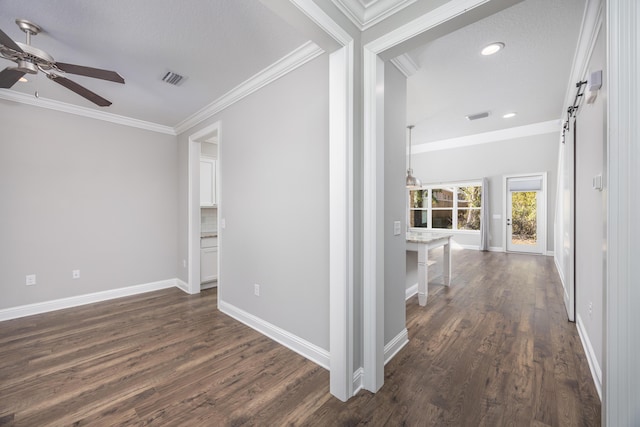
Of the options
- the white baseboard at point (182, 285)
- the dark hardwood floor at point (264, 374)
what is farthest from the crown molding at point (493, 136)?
the white baseboard at point (182, 285)

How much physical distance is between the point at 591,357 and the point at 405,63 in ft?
9.20

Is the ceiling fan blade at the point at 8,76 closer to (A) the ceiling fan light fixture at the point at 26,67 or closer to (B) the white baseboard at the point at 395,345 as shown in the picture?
(A) the ceiling fan light fixture at the point at 26,67

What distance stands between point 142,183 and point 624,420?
17.0 feet

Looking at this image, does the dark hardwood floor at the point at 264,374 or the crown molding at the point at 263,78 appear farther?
the crown molding at the point at 263,78

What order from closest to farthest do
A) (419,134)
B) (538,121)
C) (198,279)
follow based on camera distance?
(198,279) → (538,121) → (419,134)

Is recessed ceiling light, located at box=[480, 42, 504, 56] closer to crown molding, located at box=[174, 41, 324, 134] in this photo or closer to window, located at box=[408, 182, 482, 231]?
crown molding, located at box=[174, 41, 324, 134]

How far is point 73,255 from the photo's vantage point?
3527 mm

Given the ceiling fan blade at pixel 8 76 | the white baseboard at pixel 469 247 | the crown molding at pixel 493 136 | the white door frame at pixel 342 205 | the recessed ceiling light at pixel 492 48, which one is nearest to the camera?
the white door frame at pixel 342 205

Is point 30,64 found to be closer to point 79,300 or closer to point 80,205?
point 80,205

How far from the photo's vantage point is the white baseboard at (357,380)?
1776mm

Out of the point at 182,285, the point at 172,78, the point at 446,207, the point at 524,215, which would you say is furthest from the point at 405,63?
the point at 446,207

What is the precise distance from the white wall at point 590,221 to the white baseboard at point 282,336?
1.80 metres

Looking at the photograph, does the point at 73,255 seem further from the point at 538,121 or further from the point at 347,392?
the point at 538,121

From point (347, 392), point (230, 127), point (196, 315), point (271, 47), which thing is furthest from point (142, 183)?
point (347, 392)
